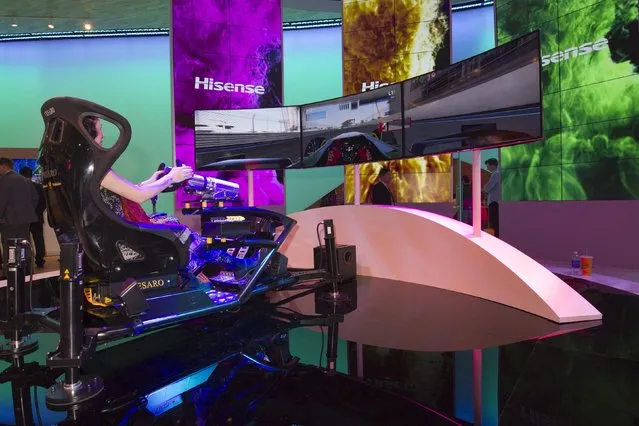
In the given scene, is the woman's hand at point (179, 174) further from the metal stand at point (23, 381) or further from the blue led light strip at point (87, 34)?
the blue led light strip at point (87, 34)

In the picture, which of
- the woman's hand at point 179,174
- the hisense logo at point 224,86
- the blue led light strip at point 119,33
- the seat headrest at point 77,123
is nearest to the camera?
the seat headrest at point 77,123

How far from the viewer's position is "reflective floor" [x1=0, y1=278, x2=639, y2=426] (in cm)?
175

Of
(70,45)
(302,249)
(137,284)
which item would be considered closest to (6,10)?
(70,45)

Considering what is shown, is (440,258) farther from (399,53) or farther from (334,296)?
(399,53)

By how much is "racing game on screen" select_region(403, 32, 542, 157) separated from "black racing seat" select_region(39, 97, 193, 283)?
2317 millimetres

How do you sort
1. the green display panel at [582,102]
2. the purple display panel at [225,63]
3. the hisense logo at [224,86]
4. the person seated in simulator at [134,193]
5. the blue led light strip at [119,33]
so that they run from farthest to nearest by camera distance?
the blue led light strip at [119,33], the hisense logo at [224,86], the purple display panel at [225,63], the green display panel at [582,102], the person seated in simulator at [134,193]

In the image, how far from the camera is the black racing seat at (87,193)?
209 cm

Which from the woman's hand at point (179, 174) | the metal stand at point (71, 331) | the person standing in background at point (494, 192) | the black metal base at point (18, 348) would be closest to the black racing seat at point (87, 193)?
the metal stand at point (71, 331)

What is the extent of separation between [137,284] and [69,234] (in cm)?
42

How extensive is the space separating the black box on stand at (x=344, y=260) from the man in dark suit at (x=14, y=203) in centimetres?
375

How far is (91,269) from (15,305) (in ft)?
2.01

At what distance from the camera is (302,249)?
A: 4.94 m

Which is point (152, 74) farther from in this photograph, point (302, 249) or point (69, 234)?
point (69, 234)

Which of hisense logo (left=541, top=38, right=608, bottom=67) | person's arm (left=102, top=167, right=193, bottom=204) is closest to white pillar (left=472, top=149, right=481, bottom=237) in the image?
person's arm (left=102, top=167, right=193, bottom=204)
